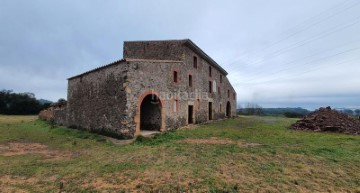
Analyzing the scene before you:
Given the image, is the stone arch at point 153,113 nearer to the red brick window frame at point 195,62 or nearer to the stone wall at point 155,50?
the stone wall at point 155,50

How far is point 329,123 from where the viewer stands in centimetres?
1494

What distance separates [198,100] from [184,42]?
5.39 meters

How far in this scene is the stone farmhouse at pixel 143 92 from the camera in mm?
11656

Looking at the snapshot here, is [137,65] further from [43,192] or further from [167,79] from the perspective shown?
[43,192]

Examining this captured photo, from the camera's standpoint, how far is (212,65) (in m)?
24.3

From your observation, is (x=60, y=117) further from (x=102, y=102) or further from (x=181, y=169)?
(x=181, y=169)

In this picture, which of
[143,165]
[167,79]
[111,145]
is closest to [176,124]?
[167,79]

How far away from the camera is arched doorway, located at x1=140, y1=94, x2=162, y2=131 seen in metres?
13.9

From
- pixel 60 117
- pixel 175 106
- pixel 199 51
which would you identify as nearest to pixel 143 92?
pixel 175 106

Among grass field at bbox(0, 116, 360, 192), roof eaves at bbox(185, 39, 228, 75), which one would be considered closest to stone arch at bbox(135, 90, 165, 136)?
grass field at bbox(0, 116, 360, 192)

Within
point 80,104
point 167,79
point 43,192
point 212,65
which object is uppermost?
point 212,65

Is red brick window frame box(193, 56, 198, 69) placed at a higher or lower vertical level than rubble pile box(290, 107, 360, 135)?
higher

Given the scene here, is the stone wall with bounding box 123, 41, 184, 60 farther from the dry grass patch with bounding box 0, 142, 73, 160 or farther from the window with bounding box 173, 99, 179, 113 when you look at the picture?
the dry grass patch with bounding box 0, 142, 73, 160

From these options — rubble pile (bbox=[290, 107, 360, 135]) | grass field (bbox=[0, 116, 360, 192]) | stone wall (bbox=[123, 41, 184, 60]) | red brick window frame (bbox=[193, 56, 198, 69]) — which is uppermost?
stone wall (bbox=[123, 41, 184, 60])
